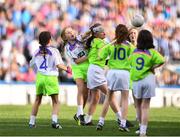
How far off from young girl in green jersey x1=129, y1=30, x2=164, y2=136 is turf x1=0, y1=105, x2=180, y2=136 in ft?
2.51

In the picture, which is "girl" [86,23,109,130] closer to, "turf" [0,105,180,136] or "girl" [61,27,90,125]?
"girl" [61,27,90,125]

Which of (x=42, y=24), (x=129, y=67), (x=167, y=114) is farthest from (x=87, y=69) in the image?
(x=42, y=24)

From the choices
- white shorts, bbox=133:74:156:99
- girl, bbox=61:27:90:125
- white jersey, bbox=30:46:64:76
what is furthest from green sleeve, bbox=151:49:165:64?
girl, bbox=61:27:90:125

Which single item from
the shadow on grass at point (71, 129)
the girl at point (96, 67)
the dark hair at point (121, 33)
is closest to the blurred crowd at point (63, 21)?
the shadow on grass at point (71, 129)

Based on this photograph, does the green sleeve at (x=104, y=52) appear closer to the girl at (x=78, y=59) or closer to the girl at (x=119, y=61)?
the girl at (x=119, y=61)

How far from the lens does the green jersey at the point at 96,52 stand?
19734 mm

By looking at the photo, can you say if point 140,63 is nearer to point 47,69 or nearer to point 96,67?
point 47,69

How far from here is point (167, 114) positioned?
24.7 meters

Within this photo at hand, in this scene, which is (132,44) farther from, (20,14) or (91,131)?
(20,14)

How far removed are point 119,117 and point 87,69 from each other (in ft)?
6.31

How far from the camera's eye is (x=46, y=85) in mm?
18906

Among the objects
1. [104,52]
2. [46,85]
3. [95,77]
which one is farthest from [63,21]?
[104,52]

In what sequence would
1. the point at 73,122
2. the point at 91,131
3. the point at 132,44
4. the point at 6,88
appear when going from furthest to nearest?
the point at 6,88 < the point at 73,122 < the point at 132,44 < the point at 91,131

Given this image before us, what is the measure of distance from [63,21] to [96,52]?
43.6 feet
